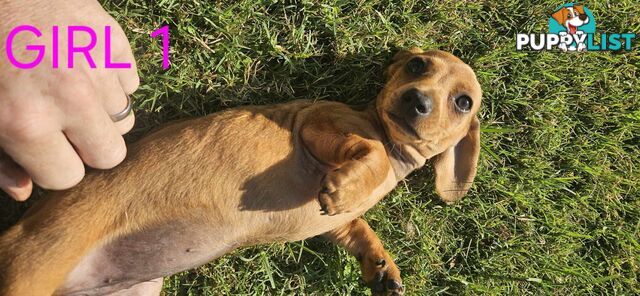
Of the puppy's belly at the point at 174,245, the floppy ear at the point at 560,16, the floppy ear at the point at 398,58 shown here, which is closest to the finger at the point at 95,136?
the puppy's belly at the point at 174,245

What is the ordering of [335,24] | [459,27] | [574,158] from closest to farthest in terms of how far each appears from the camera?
1. [335,24]
2. [459,27]
3. [574,158]

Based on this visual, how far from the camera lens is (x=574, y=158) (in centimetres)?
423

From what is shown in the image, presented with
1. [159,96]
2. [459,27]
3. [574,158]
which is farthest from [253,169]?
[574,158]

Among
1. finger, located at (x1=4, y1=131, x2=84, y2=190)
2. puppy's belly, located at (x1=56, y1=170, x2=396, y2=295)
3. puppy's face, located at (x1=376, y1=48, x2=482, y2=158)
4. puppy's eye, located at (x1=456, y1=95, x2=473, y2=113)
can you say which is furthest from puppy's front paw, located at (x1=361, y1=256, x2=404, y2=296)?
finger, located at (x1=4, y1=131, x2=84, y2=190)

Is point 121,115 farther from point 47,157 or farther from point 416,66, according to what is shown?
point 416,66

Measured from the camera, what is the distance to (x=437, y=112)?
307cm

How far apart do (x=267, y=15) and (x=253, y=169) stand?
3.90ft

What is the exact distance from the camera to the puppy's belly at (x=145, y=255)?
278 centimetres

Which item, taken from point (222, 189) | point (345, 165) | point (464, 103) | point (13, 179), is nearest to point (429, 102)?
point (464, 103)

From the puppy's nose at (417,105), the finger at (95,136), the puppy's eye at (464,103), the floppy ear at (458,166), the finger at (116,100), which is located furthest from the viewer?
the floppy ear at (458,166)

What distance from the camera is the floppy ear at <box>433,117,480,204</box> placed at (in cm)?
350

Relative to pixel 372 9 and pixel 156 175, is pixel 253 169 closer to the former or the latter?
pixel 156 175

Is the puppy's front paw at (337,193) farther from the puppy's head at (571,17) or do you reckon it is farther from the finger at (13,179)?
the puppy's head at (571,17)

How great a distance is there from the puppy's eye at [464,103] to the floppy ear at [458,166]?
25 centimetres
